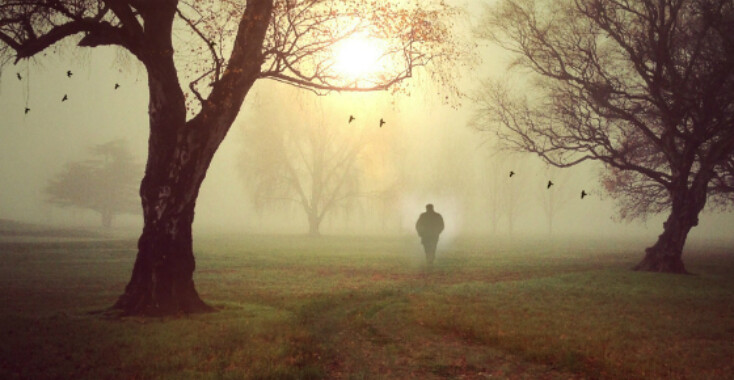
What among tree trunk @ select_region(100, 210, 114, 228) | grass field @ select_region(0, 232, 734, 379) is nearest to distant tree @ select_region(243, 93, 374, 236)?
tree trunk @ select_region(100, 210, 114, 228)

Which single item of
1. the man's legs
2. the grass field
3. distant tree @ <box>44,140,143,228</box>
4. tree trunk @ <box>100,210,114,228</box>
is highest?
distant tree @ <box>44,140,143,228</box>

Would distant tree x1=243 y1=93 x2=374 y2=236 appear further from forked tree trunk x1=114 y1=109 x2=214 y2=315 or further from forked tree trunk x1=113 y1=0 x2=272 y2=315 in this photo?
forked tree trunk x1=114 y1=109 x2=214 y2=315

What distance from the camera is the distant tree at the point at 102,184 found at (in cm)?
7625

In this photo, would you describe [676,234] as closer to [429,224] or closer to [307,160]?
[429,224]

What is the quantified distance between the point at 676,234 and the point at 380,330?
18.5 m

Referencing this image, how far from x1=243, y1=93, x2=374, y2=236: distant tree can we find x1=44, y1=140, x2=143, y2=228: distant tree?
34.1 metres

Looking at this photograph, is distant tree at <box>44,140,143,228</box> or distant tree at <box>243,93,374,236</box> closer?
distant tree at <box>243,93,374,236</box>

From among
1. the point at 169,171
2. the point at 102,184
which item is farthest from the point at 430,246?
the point at 102,184

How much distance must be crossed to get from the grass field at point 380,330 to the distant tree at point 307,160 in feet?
123

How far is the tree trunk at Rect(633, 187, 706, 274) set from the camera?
22.7 metres

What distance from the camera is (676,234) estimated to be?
898 inches

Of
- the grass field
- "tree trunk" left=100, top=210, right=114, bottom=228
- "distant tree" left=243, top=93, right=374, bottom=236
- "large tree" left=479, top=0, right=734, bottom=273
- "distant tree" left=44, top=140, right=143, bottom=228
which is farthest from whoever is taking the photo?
"tree trunk" left=100, top=210, right=114, bottom=228

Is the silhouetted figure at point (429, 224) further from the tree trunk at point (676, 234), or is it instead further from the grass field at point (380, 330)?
the tree trunk at point (676, 234)

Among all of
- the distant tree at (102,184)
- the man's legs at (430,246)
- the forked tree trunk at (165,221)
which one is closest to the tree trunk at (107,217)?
the distant tree at (102,184)
